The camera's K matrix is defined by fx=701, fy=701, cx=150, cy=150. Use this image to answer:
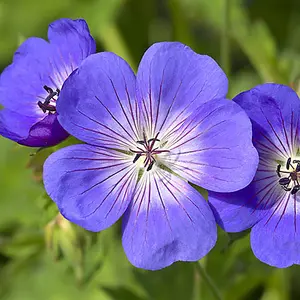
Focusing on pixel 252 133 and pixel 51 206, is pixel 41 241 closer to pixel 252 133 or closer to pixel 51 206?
pixel 51 206

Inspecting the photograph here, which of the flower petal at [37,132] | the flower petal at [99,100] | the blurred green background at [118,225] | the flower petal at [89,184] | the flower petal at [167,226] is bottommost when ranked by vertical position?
the blurred green background at [118,225]

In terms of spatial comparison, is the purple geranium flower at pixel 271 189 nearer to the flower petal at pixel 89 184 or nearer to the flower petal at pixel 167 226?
the flower petal at pixel 167 226

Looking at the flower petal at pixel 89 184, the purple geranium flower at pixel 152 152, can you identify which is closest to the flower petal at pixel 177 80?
the purple geranium flower at pixel 152 152

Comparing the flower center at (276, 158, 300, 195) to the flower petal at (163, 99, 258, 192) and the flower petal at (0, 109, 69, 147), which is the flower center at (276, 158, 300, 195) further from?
the flower petal at (0, 109, 69, 147)

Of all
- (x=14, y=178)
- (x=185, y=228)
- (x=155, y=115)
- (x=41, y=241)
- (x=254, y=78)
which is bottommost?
(x=14, y=178)

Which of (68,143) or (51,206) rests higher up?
(68,143)

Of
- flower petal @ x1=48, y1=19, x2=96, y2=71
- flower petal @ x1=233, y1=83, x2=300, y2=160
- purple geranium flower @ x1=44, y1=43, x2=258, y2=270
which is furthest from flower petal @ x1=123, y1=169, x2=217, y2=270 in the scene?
flower petal @ x1=48, y1=19, x2=96, y2=71

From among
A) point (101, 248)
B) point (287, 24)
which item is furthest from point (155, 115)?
point (287, 24)
